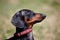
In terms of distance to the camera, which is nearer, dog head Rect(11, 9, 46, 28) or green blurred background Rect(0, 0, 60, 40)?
dog head Rect(11, 9, 46, 28)

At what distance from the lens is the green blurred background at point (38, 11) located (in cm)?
175

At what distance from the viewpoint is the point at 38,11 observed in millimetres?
1836

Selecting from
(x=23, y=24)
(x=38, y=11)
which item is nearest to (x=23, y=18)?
(x=23, y=24)

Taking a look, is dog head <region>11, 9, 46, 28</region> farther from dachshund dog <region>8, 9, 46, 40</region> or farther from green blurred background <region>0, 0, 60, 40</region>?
green blurred background <region>0, 0, 60, 40</region>

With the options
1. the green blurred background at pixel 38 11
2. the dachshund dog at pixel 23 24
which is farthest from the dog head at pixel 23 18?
the green blurred background at pixel 38 11

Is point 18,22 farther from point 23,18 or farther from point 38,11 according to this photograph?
point 38,11

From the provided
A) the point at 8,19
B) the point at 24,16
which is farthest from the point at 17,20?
the point at 8,19

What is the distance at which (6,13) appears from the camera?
1.84 metres

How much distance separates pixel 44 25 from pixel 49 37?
0.11 m

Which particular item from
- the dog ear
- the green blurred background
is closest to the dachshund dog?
the dog ear

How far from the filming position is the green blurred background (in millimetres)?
1745

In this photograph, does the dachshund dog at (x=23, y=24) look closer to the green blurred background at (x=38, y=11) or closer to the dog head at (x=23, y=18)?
the dog head at (x=23, y=18)

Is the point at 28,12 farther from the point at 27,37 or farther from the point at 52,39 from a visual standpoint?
the point at 52,39

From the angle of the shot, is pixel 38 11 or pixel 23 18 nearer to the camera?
pixel 23 18
